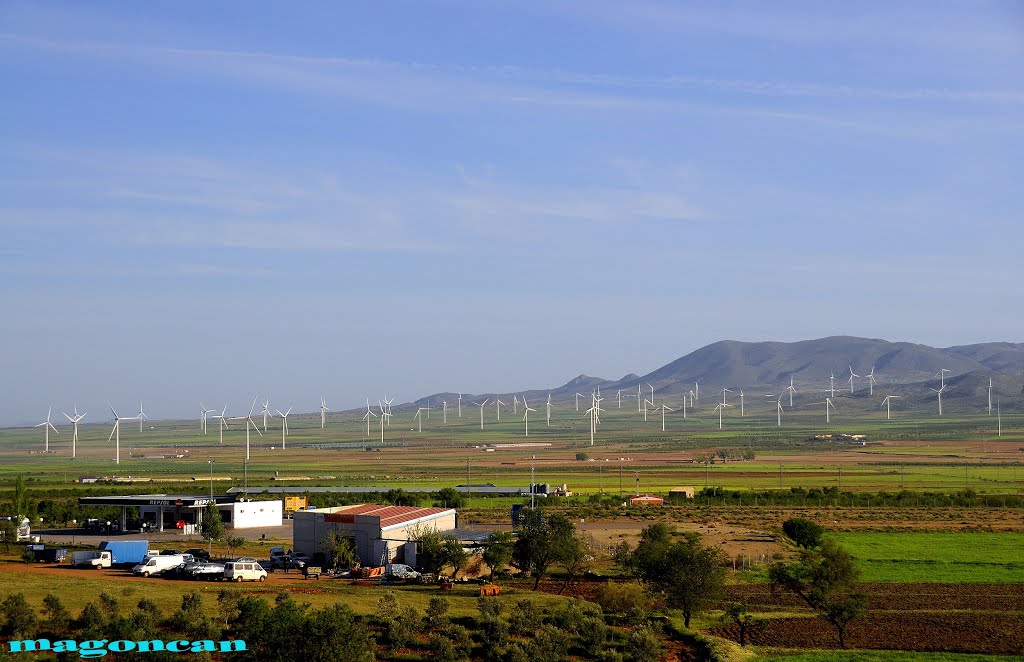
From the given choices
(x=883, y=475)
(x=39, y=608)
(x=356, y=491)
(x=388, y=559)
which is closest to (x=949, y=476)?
(x=883, y=475)

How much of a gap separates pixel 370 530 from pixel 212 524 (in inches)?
508

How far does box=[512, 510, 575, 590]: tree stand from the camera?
5100 centimetres

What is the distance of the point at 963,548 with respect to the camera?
63.0m

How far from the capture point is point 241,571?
4875 centimetres

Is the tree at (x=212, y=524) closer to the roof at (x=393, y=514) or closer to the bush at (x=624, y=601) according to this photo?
the roof at (x=393, y=514)

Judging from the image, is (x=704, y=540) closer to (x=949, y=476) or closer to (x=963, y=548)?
(x=963, y=548)

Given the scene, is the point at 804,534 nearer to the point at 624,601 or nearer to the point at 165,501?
the point at 624,601

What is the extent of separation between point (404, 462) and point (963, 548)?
402 feet

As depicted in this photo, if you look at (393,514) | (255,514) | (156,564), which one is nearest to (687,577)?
(393,514)

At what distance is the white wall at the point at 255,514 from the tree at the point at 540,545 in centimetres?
2766

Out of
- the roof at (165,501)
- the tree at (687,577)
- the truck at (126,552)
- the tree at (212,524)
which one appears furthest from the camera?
the roof at (165,501)

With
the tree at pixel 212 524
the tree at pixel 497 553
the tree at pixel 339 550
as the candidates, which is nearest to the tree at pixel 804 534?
the tree at pixel 497 553

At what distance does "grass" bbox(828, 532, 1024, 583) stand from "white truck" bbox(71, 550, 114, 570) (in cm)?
3593

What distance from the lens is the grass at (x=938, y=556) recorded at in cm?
5322
